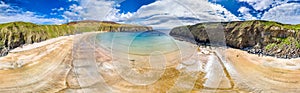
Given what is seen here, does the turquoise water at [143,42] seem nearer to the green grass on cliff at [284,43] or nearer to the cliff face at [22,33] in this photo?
the cliff face at [22,33]

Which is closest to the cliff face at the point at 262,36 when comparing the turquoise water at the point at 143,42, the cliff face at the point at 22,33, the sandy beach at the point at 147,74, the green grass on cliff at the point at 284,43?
the green grass on cliff at the point at 284,43

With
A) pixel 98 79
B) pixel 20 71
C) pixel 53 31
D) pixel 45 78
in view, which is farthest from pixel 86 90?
pixel 53 31

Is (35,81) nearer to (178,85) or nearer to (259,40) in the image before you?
(178,85)

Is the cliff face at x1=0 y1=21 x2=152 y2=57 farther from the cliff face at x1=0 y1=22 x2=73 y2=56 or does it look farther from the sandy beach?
the sandy beach

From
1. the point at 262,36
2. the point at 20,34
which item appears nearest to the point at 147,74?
the point at 262,36

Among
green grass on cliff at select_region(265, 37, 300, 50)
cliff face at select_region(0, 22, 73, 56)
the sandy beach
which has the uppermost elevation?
cliff face at select_region(0, 22, 73, 56)

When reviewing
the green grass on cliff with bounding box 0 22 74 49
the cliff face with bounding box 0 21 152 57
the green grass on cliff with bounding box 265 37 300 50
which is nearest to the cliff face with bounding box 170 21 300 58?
the green grass on cliff with bounding box 265 37 300 50
